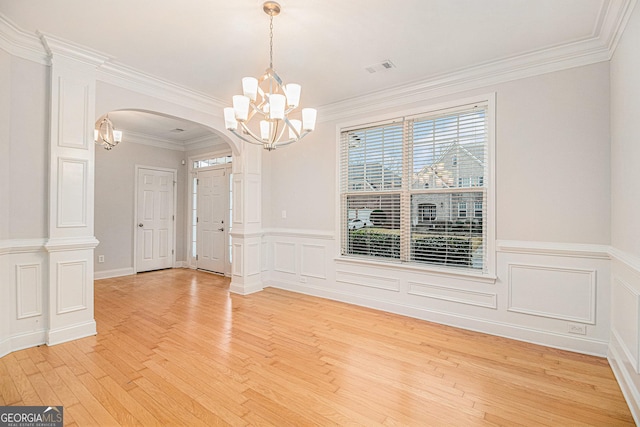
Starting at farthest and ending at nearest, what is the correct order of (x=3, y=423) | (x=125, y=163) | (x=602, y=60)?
(x=125, y=163), (x=602, y=60), (x=3, y=423)

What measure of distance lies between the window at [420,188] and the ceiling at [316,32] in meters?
0.67

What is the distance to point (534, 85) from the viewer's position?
3047 millimetres

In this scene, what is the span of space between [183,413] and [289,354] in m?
1.02

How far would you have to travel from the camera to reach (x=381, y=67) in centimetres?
333

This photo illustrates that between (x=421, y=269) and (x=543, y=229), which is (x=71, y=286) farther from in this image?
(x=543, y=229)

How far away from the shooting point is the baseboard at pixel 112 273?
5654mm

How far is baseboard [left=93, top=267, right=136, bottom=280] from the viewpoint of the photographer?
5654 millimetres

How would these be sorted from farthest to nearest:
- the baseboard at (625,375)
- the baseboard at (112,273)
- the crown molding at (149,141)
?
the crown molding at (149,141)
the baseboard at (112,273)
the baseboard at (625,375)

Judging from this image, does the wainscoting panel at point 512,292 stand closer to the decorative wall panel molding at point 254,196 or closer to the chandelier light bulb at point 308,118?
the decorative wall panel molding at point 254,196

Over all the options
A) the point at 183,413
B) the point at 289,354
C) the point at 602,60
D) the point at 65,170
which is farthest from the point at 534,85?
the point at 65,170

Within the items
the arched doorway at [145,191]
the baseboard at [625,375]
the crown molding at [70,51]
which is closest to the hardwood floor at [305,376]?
the baseboard at [625,375]

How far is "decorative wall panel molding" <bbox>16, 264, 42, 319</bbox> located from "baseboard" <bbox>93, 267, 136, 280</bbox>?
308 cm

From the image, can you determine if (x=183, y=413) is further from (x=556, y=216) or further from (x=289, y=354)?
(x=556, y=216)

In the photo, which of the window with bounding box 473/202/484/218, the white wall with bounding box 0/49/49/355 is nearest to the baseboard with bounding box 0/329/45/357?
the white wall with bounding box 0/49/49/355
